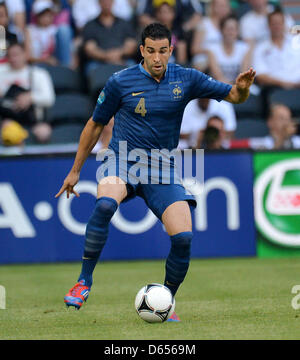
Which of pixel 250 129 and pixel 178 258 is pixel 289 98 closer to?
pixel 250 129

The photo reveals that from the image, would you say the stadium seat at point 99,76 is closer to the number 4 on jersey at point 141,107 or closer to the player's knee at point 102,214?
the number 4 on jersey at point 141,107

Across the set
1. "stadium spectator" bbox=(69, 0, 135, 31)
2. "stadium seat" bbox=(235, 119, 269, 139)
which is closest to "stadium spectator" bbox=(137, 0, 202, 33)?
"stadium spectator" bbox=(69, 0, 135, 31)

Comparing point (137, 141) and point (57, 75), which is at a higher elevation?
point (57, 75)

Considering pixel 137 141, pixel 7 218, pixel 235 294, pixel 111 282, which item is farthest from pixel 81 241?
pixel 137 141

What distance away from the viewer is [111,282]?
8.97m

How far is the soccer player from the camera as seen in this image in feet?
21.1

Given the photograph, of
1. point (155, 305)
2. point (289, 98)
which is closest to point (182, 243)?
point (155, 305)

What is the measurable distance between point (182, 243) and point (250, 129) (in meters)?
6.66

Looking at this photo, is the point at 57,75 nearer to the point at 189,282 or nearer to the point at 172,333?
the point at 189,282

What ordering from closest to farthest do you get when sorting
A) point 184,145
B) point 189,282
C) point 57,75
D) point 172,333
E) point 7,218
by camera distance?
point 172,333, point 189,282, point 7,218, point 184,145, point 57,75

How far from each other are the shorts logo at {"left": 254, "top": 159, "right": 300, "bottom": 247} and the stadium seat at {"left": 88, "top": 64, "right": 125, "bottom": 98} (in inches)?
140

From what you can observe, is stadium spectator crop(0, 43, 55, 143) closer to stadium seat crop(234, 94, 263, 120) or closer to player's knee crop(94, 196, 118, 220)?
stadium seat crop(234, 94, 263, 120)
